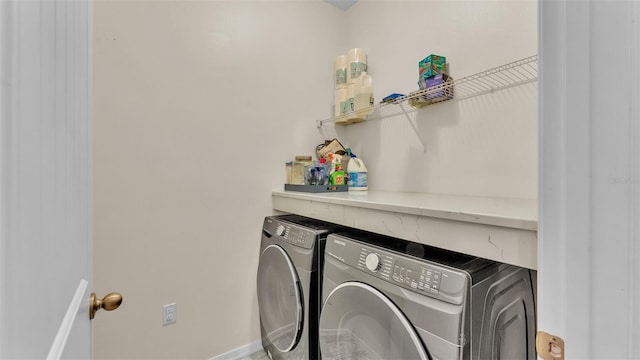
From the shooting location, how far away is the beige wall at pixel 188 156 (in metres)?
1.35

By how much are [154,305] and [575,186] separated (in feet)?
5.81

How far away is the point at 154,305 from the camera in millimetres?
1463

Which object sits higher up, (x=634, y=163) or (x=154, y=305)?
(x=634, y=163)

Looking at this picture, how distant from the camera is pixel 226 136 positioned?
168 cm

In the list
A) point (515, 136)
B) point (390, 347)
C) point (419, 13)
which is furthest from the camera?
point (419, 13)

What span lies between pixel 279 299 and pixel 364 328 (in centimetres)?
65

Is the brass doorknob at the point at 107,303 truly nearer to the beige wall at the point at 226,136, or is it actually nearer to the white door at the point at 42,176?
the white door at the point at 42,176

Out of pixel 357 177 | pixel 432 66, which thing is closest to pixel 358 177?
pixel 357 177

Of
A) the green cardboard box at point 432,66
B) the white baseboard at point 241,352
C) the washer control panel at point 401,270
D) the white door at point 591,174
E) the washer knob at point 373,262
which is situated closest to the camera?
the white door at point 591,174

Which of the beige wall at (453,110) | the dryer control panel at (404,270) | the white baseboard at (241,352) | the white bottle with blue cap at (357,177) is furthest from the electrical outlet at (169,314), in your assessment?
the beige wall at (453,110)

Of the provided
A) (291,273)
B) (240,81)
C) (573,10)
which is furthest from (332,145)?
(573,10)

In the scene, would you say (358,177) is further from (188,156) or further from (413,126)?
(188,156)

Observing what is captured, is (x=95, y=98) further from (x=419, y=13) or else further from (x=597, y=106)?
(x=419, y=13)

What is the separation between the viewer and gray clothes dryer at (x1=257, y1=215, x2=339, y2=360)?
1.34 meters
